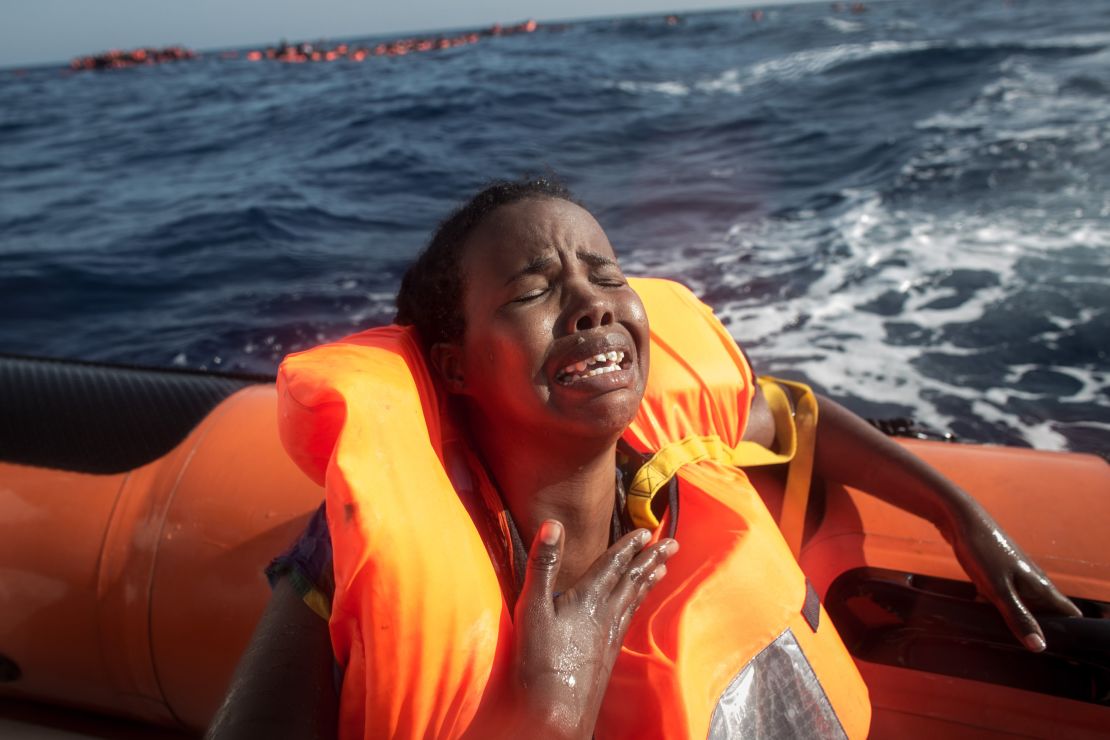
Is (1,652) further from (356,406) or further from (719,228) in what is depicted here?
(719,228)

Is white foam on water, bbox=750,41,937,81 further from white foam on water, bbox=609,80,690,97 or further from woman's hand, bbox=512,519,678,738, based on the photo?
woman's hand, bbox=512,519,678,738

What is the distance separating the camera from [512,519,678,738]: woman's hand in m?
1.14

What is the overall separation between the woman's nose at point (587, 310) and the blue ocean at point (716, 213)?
0.52 metres

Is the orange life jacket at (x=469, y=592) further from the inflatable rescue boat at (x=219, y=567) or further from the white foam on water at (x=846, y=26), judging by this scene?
the white foam on water at (x=846, y=26)

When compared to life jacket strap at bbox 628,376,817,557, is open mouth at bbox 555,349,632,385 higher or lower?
higher

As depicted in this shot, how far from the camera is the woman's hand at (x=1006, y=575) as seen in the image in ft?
5.25

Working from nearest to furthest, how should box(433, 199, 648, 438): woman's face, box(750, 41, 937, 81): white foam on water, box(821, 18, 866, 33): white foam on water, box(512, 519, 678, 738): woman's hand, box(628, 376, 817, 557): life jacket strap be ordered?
1. box(512, 519, 678, 738): woman's hand
2. box(433, 199, 648, 438): woman's face
3. box(628, 376, 817, 557): life jacket strap
4. box(750, 41, 937, 81): white foam on water
5. box(821, 18, 866, 33): white foam on water

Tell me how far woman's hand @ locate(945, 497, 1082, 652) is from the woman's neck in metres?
0.77

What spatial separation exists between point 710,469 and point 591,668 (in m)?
0.67

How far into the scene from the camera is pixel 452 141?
9875 millimetres

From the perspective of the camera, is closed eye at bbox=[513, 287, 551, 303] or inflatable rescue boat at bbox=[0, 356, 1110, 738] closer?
closed eye at bbox=[513, 287, 551, 303]

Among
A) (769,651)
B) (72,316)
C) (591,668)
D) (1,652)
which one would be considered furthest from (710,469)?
(72,316)

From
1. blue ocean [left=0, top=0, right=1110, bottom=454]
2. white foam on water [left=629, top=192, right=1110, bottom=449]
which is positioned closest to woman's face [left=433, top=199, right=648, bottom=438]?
blue ocean [left=0, top=0, right=1110, bottom=454]

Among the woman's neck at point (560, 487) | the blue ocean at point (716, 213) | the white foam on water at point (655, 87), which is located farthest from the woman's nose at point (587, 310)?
the white foam on water at point (655, 87)
